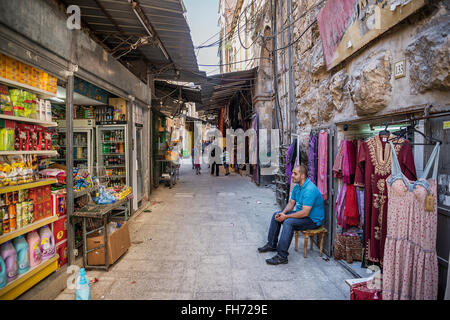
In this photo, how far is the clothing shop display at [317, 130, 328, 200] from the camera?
4.08 meters

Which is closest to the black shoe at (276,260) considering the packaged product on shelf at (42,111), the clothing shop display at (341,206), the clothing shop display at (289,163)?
the clothing shop display at (341,206)

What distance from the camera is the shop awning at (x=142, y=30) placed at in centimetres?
438

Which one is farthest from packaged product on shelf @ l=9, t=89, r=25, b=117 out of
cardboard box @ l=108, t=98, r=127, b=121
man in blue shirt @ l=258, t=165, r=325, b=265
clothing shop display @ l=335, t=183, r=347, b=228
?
clothing shop display @ l=335, t=183, r=347, b=228

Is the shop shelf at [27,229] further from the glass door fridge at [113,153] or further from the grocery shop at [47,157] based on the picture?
the glass door fridge at [113,153]

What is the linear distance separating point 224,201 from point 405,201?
5749 millimetres

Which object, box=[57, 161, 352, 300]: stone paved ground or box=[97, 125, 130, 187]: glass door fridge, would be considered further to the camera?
box=[97, 125, 130, 187]: glass door fridge

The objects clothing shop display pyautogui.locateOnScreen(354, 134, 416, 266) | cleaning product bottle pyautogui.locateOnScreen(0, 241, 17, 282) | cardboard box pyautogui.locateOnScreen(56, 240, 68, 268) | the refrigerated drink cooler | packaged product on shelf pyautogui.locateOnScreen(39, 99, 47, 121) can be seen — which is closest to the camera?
cleaning product bottle pyautogui.locateOnScreen(0, 241, 17, 282)

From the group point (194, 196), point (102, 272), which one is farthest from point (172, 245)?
point (194, 196)

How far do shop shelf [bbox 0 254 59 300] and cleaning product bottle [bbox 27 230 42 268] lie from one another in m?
0.06

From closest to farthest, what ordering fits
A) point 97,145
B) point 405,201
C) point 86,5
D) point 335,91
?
point 405,201, point 335,91, point 86,5, point 97,145

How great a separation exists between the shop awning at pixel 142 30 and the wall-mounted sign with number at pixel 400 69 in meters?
3.43

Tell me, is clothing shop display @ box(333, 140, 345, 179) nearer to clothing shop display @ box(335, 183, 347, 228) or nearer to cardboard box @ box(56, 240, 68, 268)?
clothing shop display @ box(335, 183, 347, 228)
